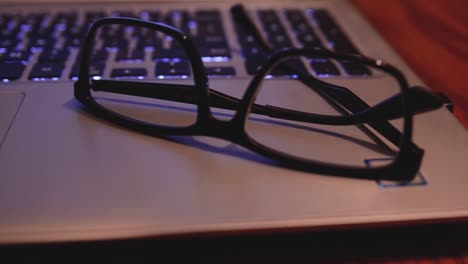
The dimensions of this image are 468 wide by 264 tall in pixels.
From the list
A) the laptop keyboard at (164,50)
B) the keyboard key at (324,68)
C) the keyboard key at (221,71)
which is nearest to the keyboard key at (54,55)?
the laptop keyboard at (164,50)

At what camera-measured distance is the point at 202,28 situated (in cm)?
55

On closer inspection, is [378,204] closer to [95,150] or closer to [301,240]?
[301,240]

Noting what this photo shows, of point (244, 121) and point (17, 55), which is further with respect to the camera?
point (17, 55)

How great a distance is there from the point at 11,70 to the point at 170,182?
24 centimetres

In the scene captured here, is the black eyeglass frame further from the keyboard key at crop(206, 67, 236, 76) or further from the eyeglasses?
the keyboard key at crop(206, 67, 236, 76)

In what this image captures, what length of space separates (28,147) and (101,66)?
141 millimetres

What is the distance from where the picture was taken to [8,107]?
1.29 ft

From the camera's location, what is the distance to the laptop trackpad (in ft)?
1.21

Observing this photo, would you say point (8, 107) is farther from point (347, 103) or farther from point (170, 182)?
point (347, 103)

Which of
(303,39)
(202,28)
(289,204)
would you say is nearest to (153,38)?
(202,28)

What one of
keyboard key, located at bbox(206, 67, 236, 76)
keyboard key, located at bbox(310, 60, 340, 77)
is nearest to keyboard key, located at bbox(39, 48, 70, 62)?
keyboard key, located at bbox(206, 67, 236, 76)

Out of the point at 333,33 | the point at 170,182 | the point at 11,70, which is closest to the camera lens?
the point at 170,182

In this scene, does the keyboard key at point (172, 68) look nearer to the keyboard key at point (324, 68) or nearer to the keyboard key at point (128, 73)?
the keyboard key at point (128, 73)

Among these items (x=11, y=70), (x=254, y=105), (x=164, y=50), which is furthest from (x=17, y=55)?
(x=254, y=105)
